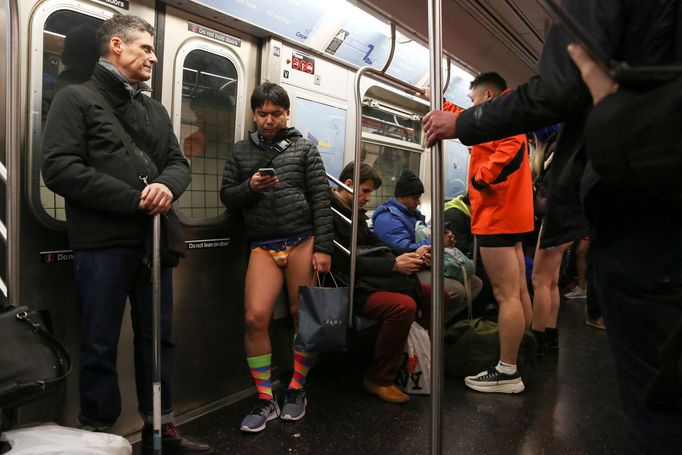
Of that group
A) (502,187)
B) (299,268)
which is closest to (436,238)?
(299,268)

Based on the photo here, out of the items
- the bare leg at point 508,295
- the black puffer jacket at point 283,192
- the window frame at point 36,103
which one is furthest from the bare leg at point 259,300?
the bare leg at point 508,295

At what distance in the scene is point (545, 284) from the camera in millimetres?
3438

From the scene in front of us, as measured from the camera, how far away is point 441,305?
1421mm

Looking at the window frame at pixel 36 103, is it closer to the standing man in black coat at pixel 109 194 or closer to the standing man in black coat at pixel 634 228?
the standing man in black coat at pixel 109 194

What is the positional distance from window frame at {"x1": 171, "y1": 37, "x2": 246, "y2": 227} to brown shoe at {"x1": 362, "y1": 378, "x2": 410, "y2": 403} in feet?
4.47

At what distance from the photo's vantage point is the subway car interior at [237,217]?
2.04 metres

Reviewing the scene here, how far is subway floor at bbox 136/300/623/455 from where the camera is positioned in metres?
2.33

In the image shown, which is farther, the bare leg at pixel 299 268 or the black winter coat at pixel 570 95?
the bare leg at pixel 299 268

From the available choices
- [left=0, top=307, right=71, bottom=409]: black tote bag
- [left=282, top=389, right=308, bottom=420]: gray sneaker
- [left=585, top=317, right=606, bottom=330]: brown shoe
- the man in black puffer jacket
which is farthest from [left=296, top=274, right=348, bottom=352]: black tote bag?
[left=585, top=317, right=606, bottom=330]: brown shoe

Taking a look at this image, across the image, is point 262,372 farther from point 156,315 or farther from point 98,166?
point 98,166

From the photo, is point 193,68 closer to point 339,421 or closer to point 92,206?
point 92,206

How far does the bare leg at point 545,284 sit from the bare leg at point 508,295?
545 millimetres

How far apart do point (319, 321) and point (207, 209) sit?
961mm

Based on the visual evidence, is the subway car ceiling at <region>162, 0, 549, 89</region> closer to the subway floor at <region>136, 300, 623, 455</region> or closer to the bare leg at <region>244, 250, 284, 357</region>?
the bare leg at <region>244, 250, 284, 357</region>
